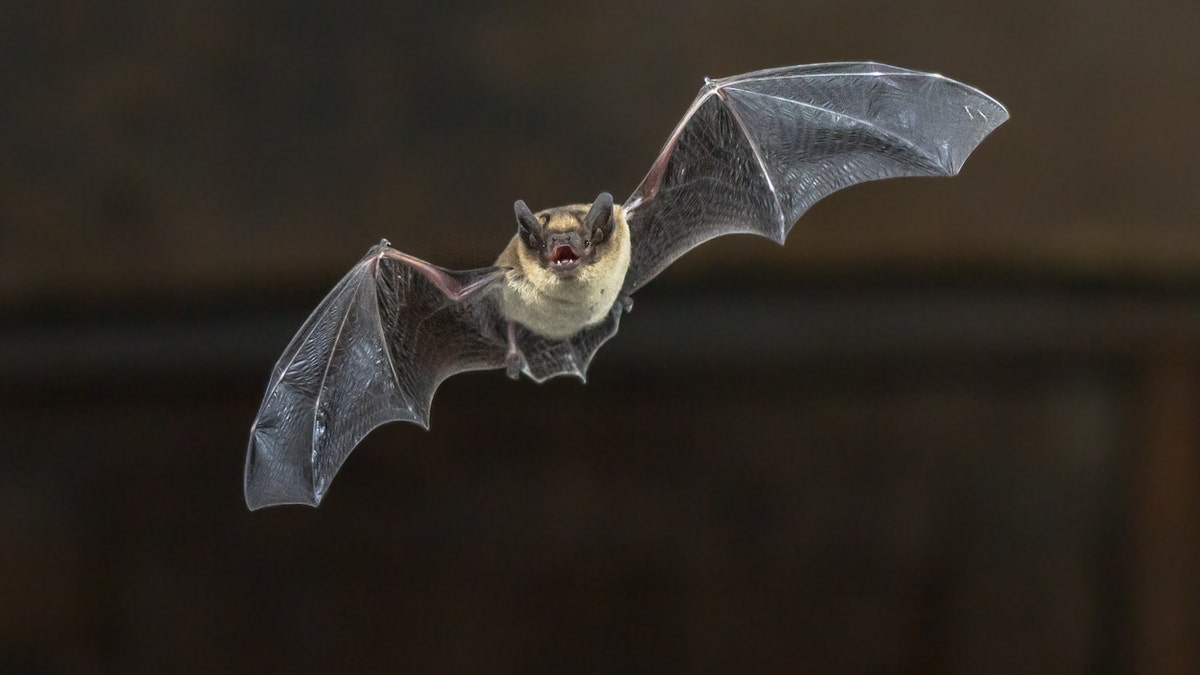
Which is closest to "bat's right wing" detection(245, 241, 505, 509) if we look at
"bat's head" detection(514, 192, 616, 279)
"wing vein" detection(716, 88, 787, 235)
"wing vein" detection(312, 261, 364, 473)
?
"wing vein" detection(312, 261, 364, 473)

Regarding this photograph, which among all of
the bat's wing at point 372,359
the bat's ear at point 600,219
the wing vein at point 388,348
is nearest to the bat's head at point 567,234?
the bat's ear at point 600,219

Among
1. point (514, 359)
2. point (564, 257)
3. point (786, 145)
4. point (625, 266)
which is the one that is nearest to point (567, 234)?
point (564, 257)

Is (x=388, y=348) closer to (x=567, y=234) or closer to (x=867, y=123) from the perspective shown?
(x=567, y=234)

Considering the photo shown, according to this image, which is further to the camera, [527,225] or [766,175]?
[766,175]

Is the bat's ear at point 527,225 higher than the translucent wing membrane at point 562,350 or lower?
higher

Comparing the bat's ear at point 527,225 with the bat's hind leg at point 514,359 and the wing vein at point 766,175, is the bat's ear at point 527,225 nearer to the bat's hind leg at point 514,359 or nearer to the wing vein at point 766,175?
the bat's hind leg at point 514,359

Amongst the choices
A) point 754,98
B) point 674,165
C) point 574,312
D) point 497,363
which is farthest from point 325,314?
point 754,98

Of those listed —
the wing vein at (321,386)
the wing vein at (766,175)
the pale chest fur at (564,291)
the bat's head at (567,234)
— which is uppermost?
the wing vein at (766,175)
